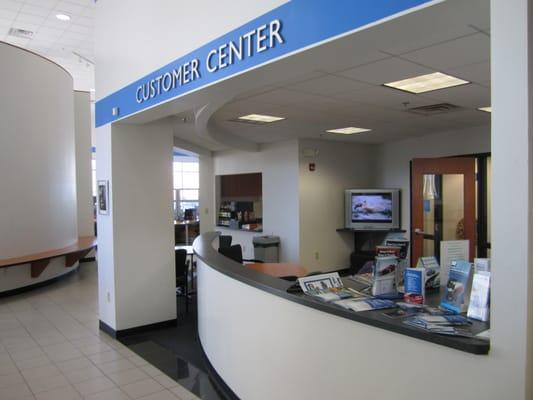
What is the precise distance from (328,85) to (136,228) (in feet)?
8.51

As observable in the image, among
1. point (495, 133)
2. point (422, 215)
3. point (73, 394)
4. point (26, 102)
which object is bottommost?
point (73, 394)

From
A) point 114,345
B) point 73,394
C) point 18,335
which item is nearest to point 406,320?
point 73,394

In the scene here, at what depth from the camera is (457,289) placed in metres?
2.11

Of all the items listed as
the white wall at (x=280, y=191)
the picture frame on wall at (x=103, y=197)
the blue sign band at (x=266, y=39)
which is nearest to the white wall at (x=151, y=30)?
the blue sign band at (x=266, y=39)

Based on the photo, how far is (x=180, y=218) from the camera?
13078 mm

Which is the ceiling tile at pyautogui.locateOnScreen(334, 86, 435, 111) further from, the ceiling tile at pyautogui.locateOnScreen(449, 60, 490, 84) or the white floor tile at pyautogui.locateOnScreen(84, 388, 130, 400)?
the white floor tile at pyautogui.locateOnScreen(84, 388, 130, 400)

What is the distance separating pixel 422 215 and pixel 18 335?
5.61 metres

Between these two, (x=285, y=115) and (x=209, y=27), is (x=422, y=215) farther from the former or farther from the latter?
(x=209, y=27)

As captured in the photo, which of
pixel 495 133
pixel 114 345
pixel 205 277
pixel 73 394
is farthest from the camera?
pixel 114 345

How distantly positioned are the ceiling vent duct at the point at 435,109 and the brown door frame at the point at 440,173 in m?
0.93

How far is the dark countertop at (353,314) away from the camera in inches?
62.9

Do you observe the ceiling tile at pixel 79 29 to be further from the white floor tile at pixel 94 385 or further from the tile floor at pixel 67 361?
the white floor tile at pixel 94 385

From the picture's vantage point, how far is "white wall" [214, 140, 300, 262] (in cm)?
789

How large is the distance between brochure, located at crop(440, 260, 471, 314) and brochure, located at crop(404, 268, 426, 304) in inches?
5.6
